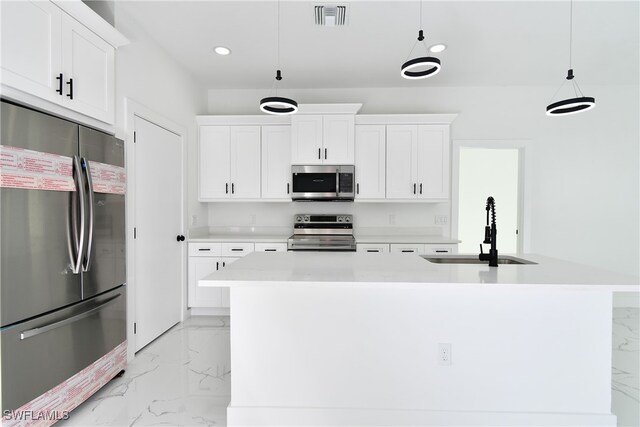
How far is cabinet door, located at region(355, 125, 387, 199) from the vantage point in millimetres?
3689

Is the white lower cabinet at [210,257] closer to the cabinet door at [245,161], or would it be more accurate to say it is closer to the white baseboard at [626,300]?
the cabinet door at [245,161]

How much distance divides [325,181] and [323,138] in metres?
0.53

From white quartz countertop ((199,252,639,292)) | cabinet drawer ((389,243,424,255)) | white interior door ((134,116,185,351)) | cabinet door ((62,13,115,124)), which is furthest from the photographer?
cabinet drawer ((389,243,424,255))

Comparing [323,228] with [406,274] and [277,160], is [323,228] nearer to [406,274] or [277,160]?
[277,160]

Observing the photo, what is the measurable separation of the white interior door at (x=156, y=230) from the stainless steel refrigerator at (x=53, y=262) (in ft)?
1.57

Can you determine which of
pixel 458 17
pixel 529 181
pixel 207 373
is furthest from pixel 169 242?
pixel 529 181

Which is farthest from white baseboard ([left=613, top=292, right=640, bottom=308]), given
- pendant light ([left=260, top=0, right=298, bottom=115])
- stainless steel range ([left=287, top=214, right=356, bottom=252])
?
pendant light ([left=260, top=0, right=298, bottom=115])

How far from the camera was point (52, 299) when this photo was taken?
165 centimetres

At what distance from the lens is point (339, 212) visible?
4.06 metres

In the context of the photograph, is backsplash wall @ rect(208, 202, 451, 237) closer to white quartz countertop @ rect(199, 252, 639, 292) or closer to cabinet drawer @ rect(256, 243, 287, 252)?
cabinet drawer @ rect(256, 243, 287, 252)

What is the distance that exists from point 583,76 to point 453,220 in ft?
7.38

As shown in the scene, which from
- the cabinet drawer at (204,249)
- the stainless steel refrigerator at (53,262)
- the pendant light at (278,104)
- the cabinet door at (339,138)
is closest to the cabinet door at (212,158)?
the cabinet drawer at (204,249)

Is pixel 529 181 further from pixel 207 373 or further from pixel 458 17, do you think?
pixel 207 373

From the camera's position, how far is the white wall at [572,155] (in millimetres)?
3826
